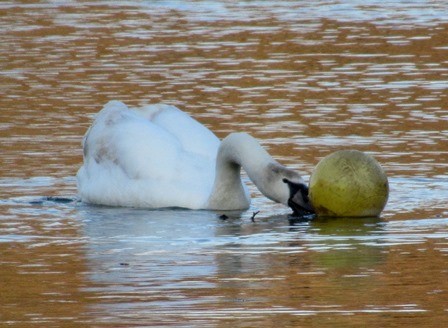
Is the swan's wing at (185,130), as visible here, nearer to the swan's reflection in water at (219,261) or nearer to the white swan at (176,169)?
the white swan at (176,169)

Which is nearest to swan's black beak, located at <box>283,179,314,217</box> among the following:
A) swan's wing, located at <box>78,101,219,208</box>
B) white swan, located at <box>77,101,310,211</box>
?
white swan, located at <box>77,101,310,211</box>

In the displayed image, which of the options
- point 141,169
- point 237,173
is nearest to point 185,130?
point 141,169

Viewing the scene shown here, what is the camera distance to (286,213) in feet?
38.6

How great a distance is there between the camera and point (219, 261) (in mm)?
9617

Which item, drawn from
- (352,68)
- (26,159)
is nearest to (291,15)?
(352,68)

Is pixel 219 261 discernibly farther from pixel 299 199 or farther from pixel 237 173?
pixel 237 173

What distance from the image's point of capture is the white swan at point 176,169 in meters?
Answer: 11.5

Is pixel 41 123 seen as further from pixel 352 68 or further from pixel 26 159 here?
pixel 352 68

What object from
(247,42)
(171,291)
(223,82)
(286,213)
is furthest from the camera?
(247,42)

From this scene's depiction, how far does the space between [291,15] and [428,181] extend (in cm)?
1502

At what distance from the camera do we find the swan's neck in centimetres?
1142

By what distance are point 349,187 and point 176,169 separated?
1469 mm

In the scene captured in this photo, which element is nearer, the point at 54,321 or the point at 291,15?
the point at 54,321

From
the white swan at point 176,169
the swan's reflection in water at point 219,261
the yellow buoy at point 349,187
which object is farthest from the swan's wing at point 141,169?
the yellow buoy at point 349,187
